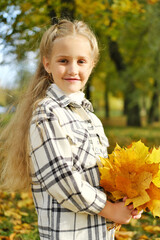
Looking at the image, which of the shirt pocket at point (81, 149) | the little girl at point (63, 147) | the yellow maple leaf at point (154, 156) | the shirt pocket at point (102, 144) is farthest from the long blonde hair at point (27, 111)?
the yellow maple leaf at point (154, 156)

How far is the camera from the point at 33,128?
160 centimetres

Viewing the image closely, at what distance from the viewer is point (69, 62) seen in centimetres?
174

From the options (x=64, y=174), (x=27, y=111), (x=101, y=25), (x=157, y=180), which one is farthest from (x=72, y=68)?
(x=101, y=25)

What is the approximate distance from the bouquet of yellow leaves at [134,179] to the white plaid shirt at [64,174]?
73mm

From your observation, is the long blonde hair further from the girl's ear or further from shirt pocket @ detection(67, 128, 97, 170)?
shirt pocket @ detection(67, 128, 97, 170)

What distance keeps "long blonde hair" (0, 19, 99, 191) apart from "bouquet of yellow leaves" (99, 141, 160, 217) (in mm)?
494

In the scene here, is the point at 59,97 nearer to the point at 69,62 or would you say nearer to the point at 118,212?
Answer: the point at 69,62

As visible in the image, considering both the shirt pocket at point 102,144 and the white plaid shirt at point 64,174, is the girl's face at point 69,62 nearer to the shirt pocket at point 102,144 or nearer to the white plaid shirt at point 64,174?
the white plaid shirt at point 64,174

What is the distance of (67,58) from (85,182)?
726mm

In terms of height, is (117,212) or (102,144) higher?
(102,144)

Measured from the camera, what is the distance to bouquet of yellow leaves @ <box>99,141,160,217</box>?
1.55 metres

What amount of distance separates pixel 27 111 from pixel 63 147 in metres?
0.44

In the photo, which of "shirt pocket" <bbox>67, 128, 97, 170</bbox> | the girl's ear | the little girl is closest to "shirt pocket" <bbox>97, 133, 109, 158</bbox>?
the little girl

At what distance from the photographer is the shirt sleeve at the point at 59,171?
1.50 m
